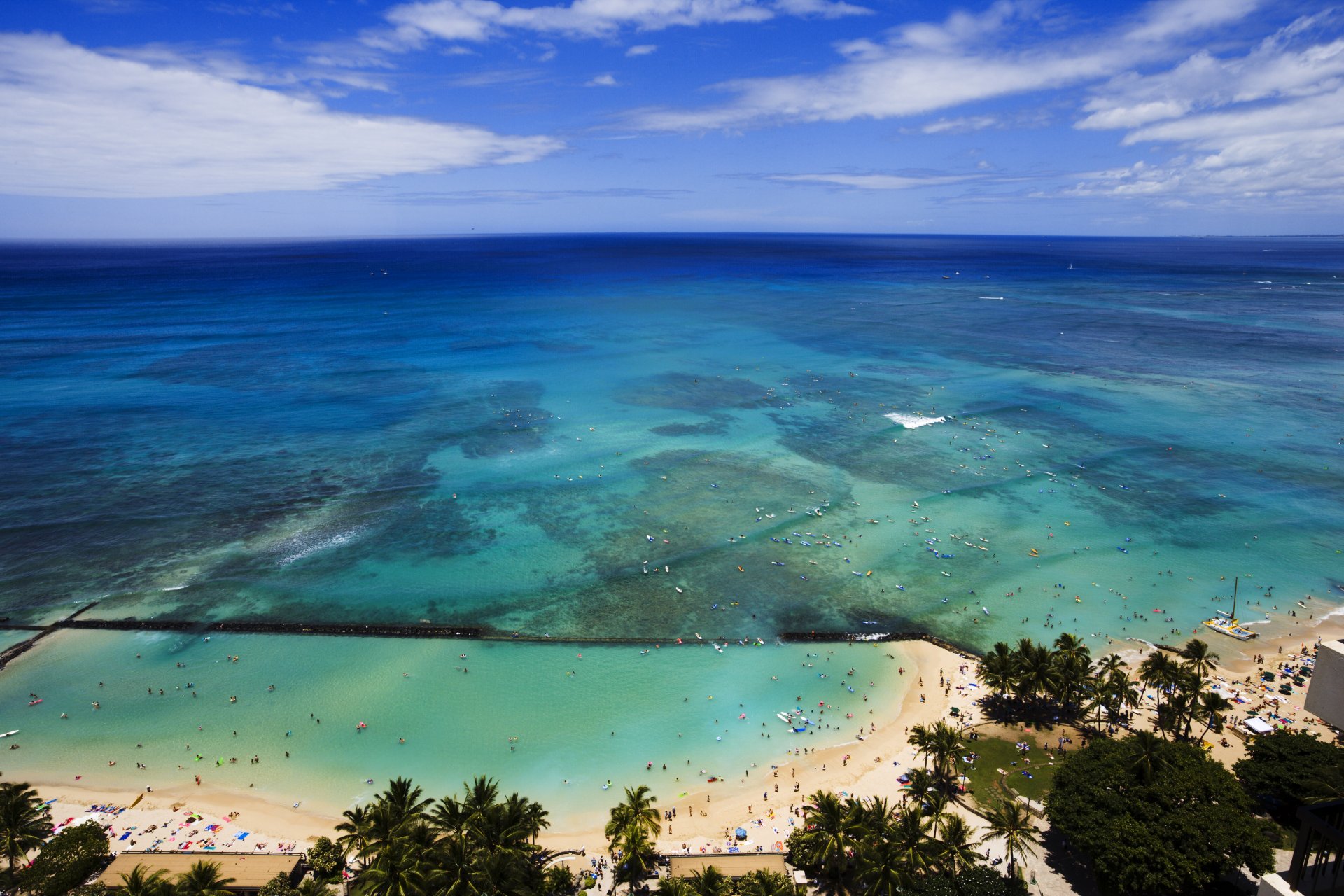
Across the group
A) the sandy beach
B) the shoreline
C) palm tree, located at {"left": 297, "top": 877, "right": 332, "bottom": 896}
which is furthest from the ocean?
palm tree, located at {"left": 297, "top": 877, "right": 332, "bottom": 896}

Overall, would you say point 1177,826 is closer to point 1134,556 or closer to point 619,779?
point 619,779

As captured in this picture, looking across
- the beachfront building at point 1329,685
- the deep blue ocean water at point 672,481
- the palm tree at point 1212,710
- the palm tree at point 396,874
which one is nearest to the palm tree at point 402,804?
the palm tree at point 396,874

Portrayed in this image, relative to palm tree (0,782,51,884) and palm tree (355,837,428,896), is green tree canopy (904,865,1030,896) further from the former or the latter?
palm tree (0,782,51,884)

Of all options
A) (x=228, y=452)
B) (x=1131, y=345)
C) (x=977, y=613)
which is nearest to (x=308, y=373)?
(x=228, y=452)

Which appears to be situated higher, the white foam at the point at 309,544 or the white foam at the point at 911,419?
the white foam at the point at 911,419

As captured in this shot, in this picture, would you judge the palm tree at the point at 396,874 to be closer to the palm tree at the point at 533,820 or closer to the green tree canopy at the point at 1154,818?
the palm tree at the point at 533,820

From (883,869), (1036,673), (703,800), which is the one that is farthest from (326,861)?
(1036,673)

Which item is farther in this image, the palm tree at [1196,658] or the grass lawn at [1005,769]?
the palm tree at [1196,658]
